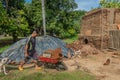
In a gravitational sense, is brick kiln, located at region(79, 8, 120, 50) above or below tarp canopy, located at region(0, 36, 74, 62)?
above

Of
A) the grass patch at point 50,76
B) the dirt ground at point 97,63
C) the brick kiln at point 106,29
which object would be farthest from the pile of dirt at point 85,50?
the grass patch at point 50,76

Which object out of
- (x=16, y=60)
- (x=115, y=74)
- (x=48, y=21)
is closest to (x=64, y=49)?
(x=16, y=60)

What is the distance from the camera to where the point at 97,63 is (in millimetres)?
14648

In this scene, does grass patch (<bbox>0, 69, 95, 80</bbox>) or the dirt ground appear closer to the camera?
grass patch (<bbox>0, 69, 95, 80</bbox>)

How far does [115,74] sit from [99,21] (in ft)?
30.7

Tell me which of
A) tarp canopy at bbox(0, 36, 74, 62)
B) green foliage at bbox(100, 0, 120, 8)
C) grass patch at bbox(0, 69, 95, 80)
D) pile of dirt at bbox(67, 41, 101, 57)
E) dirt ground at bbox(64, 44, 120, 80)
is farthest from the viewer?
green foliage at bbox(100, 0, 120, 8)

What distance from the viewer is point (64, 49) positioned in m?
18.2

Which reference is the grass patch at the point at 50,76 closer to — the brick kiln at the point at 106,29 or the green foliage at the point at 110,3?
the brick kiln at the point at 106,29

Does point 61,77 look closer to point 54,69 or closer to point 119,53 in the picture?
point 54,69

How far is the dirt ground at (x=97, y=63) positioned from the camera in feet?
37.0

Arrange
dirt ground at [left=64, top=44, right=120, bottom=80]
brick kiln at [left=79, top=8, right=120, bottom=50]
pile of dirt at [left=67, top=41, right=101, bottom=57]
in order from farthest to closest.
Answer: brick kiln at [left=79, top=8, right=120, bottom=50]
pile of dirt at [left=67, top=41, right=101, bottom=57]
dirt ground at [left=64, top=44, right=120, bottom=80]

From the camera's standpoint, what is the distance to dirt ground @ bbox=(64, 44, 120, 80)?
11289 mm

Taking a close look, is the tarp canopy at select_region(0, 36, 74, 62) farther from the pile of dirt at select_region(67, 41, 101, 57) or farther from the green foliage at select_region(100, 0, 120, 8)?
the green foliage at select_region(100, 0, 120, 8)

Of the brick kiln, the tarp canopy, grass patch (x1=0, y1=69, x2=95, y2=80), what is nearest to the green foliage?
the brick kiln
